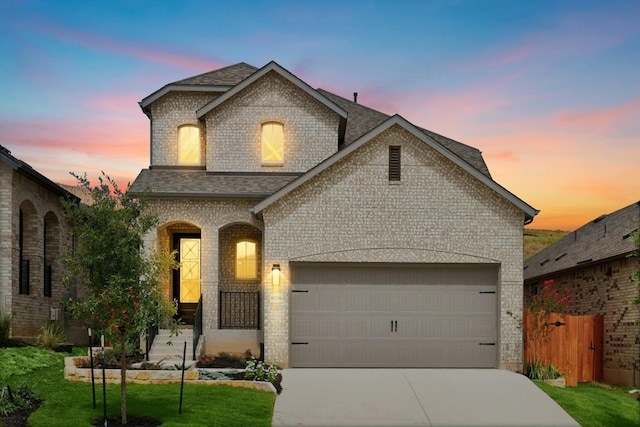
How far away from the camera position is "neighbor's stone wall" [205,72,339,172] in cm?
2303

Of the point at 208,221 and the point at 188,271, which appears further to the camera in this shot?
the point at 188,271

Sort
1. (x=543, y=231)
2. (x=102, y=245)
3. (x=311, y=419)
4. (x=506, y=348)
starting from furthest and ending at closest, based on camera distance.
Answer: (x=543, y=231), (x=506, y=348), (x=311, y=419), (x=102, y=245)

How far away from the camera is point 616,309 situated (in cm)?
2203

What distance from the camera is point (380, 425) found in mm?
14844

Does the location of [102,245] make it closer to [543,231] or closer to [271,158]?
[271,158]

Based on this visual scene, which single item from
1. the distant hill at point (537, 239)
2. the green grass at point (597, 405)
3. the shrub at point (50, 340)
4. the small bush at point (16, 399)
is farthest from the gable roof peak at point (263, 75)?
the distant hill at point (537, 239)

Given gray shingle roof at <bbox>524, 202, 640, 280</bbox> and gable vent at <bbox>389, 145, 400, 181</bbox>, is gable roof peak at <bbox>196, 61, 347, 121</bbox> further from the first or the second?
gray shingle roof at <bbox>524, 202, 640, 280</bbox>

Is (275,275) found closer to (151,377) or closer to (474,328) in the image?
(151,377)

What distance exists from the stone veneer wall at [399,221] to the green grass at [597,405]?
6.55 feet

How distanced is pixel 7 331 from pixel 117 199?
8.48 metres

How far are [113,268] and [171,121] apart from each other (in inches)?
407

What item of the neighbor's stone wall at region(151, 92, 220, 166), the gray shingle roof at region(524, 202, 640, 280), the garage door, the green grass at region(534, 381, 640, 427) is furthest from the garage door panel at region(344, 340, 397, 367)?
the neighbor's stone wall at region(151, 92, 220, 166)

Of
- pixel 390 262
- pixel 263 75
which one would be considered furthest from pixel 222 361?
pixel 263 75

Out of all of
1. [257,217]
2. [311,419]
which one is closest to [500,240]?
[257,217]
